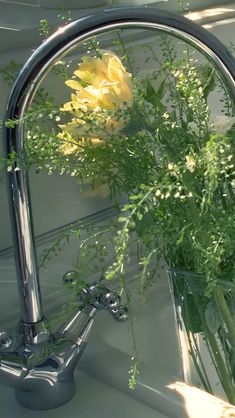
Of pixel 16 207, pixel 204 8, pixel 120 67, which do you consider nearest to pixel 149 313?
pixel 16 207

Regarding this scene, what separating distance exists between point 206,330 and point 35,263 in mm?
198

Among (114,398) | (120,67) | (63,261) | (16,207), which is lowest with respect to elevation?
(114,398)

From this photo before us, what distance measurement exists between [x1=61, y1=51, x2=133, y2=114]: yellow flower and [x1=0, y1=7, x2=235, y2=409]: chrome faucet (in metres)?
0.03

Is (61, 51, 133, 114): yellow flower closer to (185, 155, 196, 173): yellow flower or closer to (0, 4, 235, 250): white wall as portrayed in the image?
(185, 155, 196, 173): yellow flower

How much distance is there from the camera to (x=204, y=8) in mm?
1479

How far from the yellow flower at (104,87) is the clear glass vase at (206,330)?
0.21m

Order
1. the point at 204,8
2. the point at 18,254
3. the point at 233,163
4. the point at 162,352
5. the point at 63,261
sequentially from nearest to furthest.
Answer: the point at 233,163 → the point at 18,254 → the point at 162,352 → the point at 63,261 → the point at 204,8

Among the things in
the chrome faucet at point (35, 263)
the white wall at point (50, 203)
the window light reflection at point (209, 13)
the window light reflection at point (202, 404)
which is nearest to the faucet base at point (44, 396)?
the chrome faucet at point (35, 263)

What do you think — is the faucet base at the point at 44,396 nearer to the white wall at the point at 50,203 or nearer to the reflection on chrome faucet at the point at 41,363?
the reflection on chrome faucet at the point at 41,363

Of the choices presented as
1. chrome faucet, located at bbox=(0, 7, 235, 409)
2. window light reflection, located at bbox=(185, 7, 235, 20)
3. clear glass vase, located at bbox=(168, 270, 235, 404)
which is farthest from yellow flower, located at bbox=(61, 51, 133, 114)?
window light reflection, located at bbox=(185, 7, 235, 20)

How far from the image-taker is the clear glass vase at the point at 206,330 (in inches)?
34.8

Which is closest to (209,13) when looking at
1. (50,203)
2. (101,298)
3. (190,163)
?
(50,203)

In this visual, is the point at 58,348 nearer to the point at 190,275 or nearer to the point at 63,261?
the point at 190,275

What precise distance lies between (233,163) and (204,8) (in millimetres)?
729
